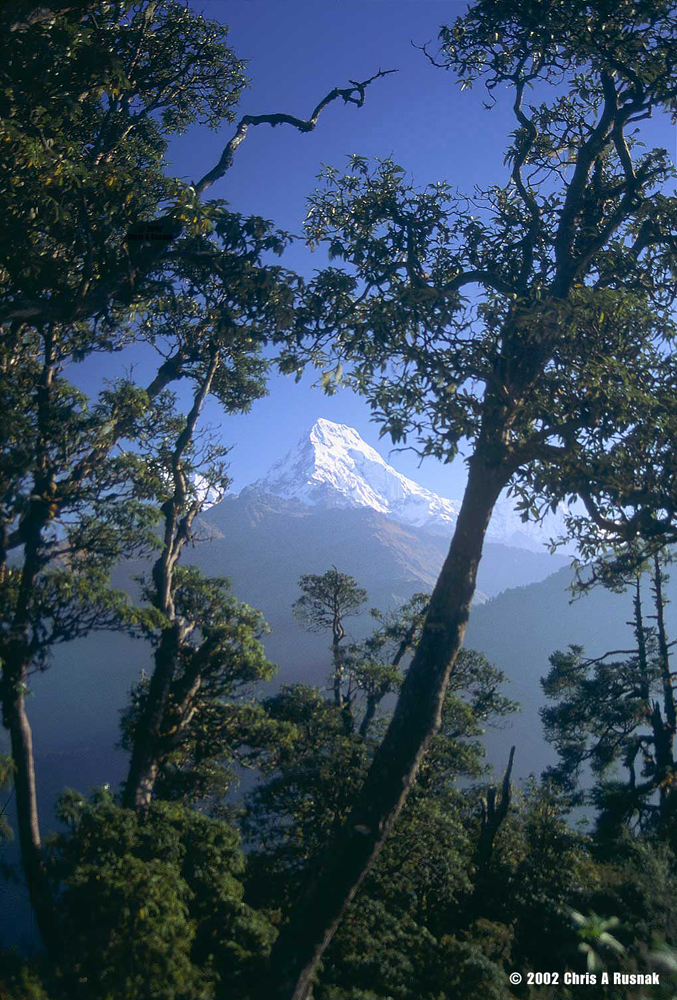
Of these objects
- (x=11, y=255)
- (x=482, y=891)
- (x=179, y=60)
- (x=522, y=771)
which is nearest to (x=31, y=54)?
(x=11, y=255)

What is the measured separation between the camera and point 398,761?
5754 millimetres

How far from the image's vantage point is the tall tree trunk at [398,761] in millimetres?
5402

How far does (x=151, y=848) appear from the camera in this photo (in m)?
7.83

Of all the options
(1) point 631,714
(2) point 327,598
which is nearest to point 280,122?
(2) point 327,598

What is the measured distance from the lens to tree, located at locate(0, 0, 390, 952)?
5402 mm

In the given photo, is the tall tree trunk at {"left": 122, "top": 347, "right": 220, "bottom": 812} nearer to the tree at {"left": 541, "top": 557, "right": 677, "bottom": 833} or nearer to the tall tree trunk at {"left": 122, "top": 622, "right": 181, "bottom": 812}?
the tall tree trunk at {"left": 122, "top": 622, "right": 181, "bottom": 812}

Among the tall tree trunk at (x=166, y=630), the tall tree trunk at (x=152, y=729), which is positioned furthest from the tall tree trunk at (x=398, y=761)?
the tall tree trunk at (x=166, y=630)

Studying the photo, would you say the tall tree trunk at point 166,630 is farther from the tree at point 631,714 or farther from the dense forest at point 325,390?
the tree at point 631,714

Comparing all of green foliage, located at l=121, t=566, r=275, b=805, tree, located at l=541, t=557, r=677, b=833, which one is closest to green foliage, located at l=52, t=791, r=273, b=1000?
green foliage, located at l=121, t=566, r=275, b=805

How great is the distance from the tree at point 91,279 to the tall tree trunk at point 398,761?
330 centimetres

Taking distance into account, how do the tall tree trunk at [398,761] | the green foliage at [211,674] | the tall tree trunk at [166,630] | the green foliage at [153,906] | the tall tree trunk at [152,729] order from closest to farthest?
1. the tall tree trunk at [398,761]
2. the green foliage at [153,906]
3. the tall tree trunk at [152,729]
4. the tall tree trunk at [166,630]
5. the green foliage at [211,674]

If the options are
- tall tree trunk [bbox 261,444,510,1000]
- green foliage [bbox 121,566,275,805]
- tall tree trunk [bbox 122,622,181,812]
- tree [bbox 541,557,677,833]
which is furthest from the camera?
tree [bbox 541,557,677,833]

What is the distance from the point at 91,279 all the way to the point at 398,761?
641 cm

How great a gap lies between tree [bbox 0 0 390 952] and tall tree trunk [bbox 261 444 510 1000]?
3303 mm
